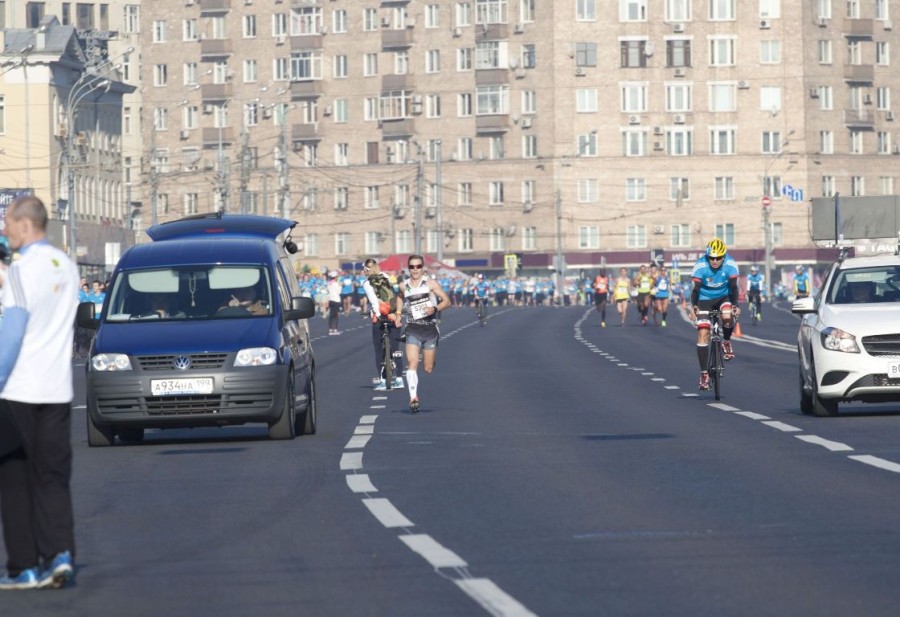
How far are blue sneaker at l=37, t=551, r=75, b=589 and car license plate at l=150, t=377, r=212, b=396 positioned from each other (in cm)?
980

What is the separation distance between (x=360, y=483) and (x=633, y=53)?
418ft

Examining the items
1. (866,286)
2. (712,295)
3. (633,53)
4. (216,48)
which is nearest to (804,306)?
A: (866,286)

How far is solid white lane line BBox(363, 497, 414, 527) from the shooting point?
41.9ft

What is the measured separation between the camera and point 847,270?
23.8m

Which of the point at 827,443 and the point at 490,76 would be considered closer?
the point at 827,443

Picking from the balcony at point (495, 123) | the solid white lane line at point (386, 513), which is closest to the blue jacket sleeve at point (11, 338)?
the solid white lane line at point (386, 513)

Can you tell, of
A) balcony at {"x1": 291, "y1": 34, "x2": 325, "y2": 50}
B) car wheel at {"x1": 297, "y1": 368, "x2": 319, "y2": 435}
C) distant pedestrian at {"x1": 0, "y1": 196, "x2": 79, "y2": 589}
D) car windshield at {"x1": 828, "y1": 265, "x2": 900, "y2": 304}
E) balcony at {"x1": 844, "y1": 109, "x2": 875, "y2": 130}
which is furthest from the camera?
balcony at {"x1": 291, "y1": 34, "x2": 325, "y2": 50}

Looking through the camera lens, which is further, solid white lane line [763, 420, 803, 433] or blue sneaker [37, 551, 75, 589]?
solid white lane line [763, 420, 803, 433]

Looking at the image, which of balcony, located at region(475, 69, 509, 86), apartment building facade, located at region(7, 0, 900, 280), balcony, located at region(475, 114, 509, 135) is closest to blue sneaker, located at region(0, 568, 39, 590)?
apartment building facade, located at region(7, 0, 900, 280)

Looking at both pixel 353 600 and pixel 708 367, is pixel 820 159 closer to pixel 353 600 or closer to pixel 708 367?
pixel 708 367

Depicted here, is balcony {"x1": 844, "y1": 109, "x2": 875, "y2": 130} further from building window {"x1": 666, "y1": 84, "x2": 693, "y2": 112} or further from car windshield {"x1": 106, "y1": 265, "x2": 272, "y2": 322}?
car windshield {"x1": 106, "y1": 265, "x2": 272, "y2": 322}

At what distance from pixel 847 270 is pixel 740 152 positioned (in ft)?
389

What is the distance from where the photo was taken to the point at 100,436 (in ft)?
67.8

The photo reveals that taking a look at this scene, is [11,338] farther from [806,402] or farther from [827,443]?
[806,402]
